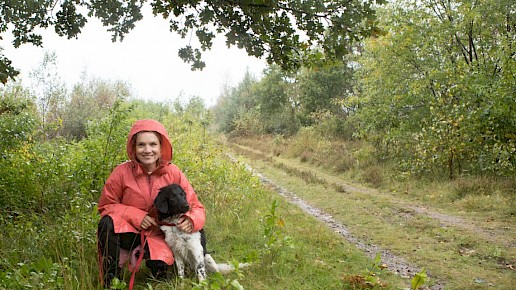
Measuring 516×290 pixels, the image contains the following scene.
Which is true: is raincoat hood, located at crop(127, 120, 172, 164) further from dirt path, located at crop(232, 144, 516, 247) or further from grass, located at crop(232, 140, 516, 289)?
dirt path, located at crop(232, 144, 516, 247)

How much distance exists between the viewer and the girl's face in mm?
3742

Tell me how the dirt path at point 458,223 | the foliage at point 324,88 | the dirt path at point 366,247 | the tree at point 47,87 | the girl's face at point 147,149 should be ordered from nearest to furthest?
the girl's face at point 147,149 → the dirt path at point 366,247 → the dirt path at point 458,223 → the tree at point 47,87 → the foliage at point 324,88

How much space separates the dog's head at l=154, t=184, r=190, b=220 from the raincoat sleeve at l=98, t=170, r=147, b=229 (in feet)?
0.69

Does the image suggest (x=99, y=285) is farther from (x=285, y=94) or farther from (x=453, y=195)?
(x=285, y=94)

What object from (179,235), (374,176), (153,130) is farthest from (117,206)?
(374,176)

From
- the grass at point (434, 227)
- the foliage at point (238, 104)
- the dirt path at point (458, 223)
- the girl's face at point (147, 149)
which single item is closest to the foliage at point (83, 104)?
the grass at point (434, 227)

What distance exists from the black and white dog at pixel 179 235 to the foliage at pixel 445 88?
6.05 meters

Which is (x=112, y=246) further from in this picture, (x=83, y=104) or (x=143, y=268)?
(x=83, y=104)

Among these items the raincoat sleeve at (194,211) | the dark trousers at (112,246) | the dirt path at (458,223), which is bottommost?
the dirt path at (458,223)

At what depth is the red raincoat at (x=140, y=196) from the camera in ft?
11.6

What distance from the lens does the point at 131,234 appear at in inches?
141

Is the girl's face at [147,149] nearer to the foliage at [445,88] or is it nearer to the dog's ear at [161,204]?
the dog's ear at [161,204]

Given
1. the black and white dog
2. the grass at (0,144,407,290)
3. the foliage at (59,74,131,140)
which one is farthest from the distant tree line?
the foliage at (59,74,131,140)

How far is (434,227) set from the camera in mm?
7152
